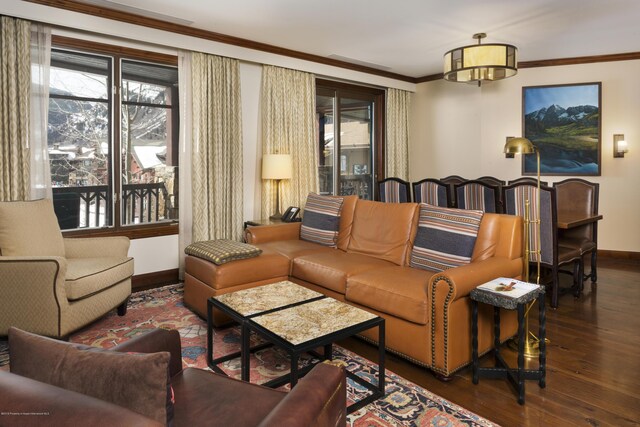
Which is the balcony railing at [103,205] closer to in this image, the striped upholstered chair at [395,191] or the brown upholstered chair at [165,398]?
the striped upholstered chair at [395,191]

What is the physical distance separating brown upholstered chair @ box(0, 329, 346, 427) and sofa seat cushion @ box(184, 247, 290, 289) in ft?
5.24

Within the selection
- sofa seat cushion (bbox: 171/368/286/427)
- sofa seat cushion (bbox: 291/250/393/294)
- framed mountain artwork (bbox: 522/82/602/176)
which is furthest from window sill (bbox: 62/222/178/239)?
framed mountain artwork (bbox: 522/82/602/176)

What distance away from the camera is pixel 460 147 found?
6734 millimetres

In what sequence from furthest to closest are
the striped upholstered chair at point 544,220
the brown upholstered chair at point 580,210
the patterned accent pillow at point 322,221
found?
the brown upholstered chair at point 580,210 < the patterned accent pillow at point 322,221 < the striped upholstered chair at point 544,220

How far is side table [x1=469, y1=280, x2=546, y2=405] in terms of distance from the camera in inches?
87.4

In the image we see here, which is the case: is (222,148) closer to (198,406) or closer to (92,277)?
(92,277)

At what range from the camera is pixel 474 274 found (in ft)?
8.27

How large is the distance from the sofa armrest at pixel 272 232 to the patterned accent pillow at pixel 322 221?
12 cm

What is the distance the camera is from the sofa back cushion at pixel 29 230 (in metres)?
3.05

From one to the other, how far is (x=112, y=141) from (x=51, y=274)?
1885mm

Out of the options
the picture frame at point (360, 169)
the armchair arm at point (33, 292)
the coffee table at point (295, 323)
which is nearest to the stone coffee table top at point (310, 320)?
the coffee table at point (295, 323)

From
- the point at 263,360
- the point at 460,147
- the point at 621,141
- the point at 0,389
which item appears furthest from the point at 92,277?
the point at 621,141

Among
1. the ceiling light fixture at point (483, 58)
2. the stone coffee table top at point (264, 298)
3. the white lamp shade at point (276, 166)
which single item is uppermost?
the ceiling light fixture at point (483, 58)

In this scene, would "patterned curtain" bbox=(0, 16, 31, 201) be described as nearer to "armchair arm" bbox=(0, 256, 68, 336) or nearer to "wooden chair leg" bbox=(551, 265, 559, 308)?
"armchair arm" bbox=(0, 256, 68, 336)
